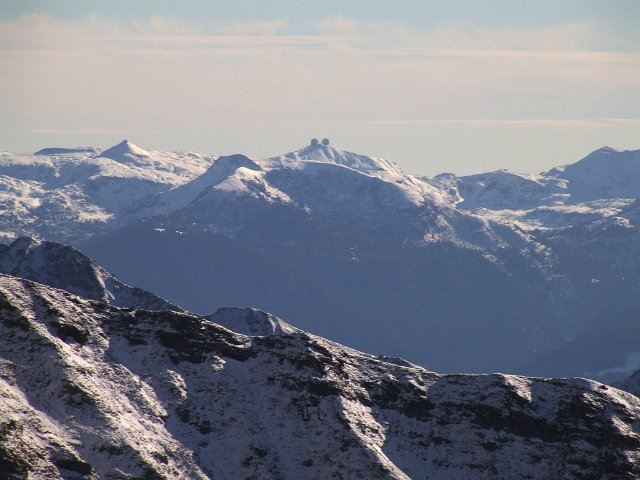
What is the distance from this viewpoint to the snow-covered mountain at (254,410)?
155500 mm

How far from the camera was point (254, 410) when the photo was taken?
172875 millimetres

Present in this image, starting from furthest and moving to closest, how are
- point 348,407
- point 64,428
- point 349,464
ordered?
point 348,407 < point 349,464 < point 64,428

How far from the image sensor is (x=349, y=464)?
163m

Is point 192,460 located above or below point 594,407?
below

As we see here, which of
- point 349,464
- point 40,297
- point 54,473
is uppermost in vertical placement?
point 40,297

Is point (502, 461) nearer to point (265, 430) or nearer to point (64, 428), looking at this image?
point (265, 430)

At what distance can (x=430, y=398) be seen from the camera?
7234 inches

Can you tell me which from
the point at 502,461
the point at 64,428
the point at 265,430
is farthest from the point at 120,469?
the point at 502,461

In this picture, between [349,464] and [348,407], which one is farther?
[348,407]

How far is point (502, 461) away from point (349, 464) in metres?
21.4

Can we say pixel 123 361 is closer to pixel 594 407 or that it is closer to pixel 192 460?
pixel 192 460

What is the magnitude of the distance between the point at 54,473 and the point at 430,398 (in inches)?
2343

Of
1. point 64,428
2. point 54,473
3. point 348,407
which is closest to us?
point 54,473

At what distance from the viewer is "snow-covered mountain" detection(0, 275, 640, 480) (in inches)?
6122
